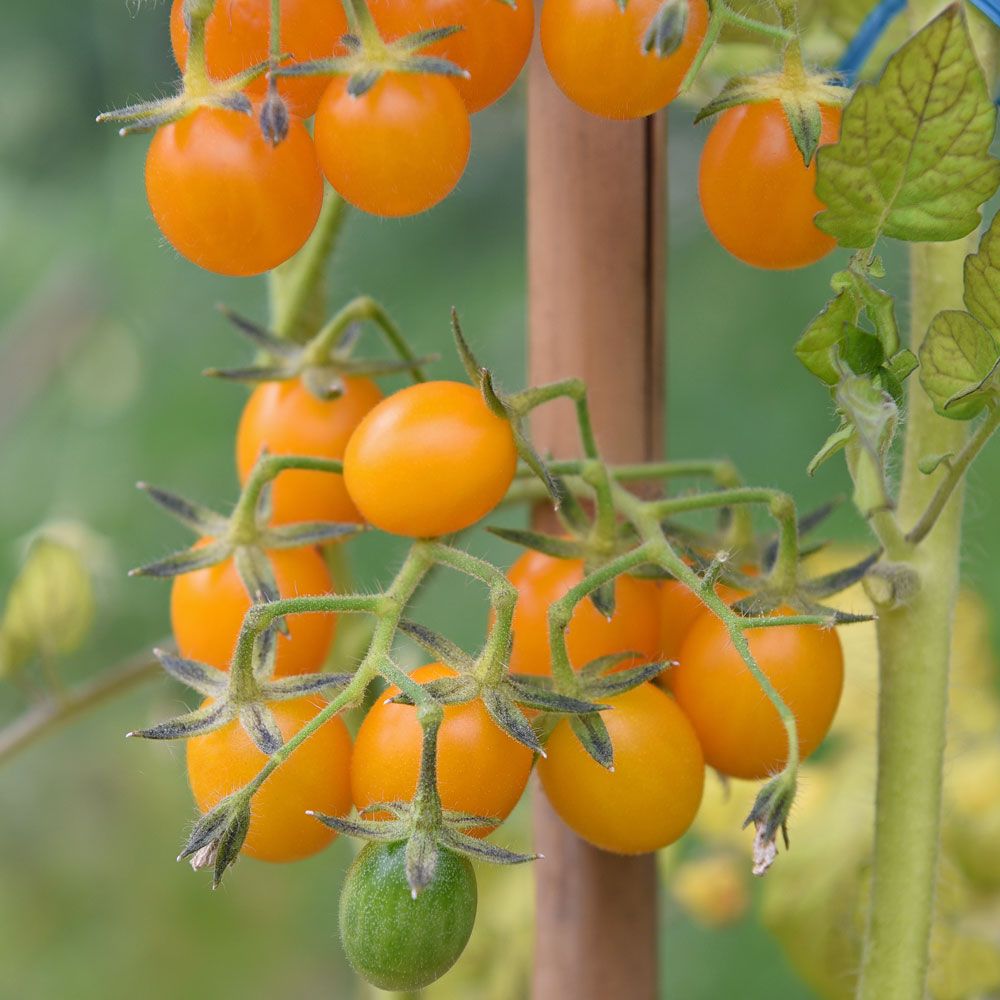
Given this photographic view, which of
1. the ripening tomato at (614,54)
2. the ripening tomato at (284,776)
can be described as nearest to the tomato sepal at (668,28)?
the ripening tomato at (614,54)

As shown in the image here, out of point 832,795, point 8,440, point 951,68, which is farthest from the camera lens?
point 8,440

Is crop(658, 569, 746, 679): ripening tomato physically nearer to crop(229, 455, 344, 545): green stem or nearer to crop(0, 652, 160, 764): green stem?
crop(229, 455, 344, 545): green stem

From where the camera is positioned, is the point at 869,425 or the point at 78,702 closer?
the point at 869,425

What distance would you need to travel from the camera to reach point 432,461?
415 millimetres

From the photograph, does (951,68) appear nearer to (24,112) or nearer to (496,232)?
(496,232)

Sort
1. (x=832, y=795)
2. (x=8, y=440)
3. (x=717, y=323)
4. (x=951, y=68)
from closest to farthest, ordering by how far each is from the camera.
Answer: (x=951, y=68) < (x=832, y=795) < (x=717, y=323) < (x=8, y=440)

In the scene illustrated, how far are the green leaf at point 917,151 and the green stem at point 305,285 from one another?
27 centimetres

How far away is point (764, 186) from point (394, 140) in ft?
0.39

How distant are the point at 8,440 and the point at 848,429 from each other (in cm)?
159

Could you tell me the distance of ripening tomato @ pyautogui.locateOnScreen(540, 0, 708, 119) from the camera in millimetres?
398

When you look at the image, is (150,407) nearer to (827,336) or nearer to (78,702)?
(78,702)

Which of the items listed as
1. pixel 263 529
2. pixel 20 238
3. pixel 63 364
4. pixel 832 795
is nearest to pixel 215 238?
pixel 263 529

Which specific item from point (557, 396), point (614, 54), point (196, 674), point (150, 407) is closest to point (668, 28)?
point (614, 54)

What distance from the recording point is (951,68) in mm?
375
